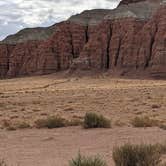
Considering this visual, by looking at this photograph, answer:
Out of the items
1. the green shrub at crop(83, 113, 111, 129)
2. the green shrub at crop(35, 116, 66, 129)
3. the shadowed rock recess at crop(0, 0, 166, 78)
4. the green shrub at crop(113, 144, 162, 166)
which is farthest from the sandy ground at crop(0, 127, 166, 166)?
the shadowed rock recess at crop(0, 0, 166, 78)

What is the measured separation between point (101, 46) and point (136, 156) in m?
104

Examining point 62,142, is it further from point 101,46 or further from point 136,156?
point 101,46

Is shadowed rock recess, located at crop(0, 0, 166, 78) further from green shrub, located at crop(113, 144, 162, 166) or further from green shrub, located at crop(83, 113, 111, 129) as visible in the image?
green shrub, located at crop(113, 144, 162, 166)

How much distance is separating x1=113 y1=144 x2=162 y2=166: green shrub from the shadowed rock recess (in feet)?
283

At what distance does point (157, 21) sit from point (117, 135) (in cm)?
9293

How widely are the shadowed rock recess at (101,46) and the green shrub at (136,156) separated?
8629 centimetres

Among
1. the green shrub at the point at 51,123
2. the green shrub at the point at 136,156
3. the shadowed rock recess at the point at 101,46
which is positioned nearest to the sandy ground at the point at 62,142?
the green shrub at the point at 51,123

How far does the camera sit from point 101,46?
374 ft

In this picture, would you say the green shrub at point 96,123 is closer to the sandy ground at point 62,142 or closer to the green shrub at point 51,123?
the sandy ground at point 62,142

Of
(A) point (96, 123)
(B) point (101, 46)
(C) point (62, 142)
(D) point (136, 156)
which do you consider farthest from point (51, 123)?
(B) point (101, 46)

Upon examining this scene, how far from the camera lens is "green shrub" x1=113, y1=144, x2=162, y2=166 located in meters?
10.1

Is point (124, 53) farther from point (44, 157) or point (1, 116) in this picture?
point (44, 157)

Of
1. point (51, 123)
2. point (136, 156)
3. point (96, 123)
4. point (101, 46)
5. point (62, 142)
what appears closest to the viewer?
point (136, 156)

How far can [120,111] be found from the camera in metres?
28.2
